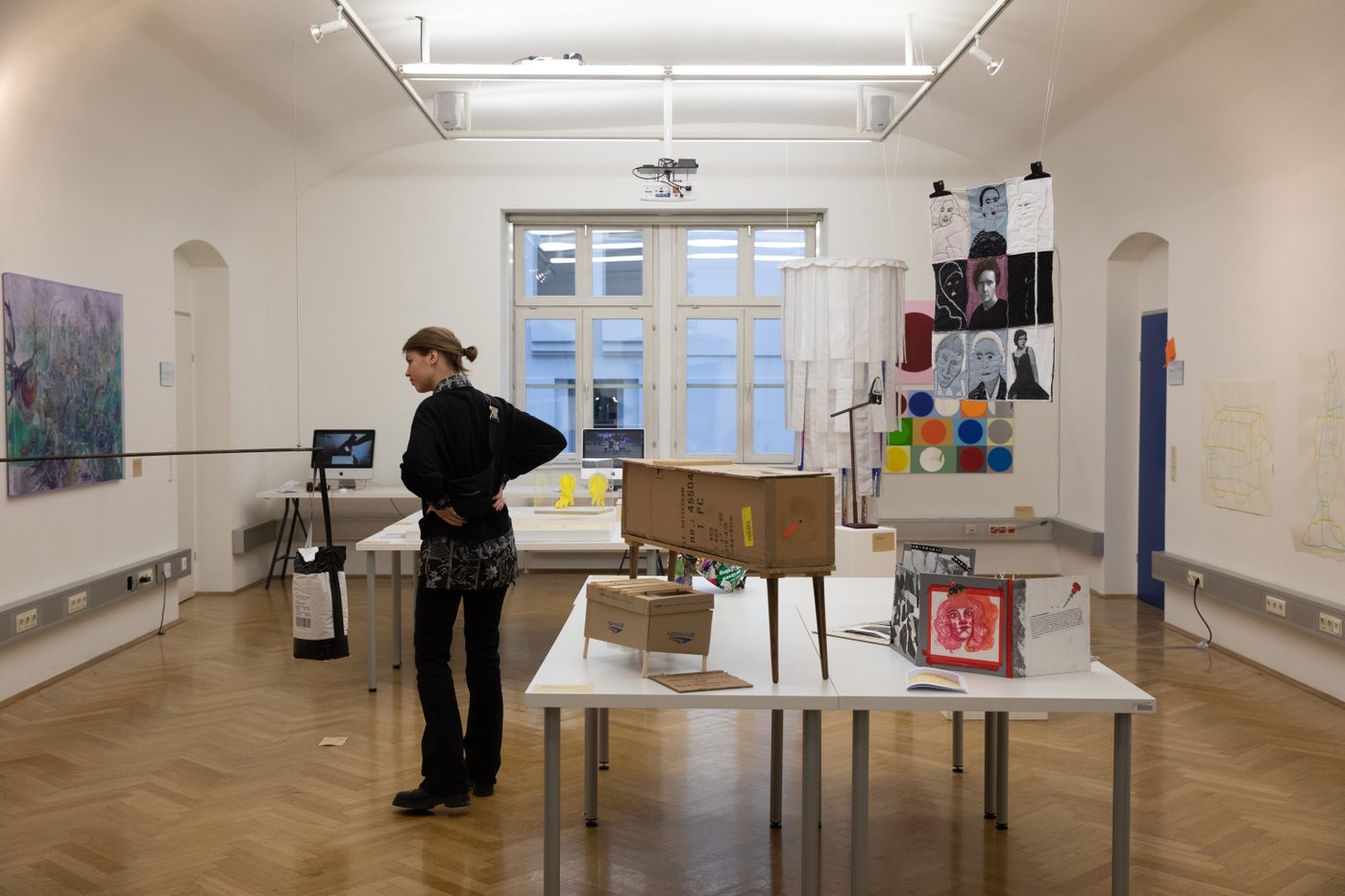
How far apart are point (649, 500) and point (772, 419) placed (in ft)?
21.0

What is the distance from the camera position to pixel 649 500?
3332 mm

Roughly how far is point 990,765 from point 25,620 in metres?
4.55

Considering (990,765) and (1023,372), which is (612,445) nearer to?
(1023,372)

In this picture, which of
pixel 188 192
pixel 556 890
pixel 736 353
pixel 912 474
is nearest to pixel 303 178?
pixel 188 192

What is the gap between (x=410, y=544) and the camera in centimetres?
533

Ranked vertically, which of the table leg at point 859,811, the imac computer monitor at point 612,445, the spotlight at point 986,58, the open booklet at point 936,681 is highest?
the spotlight at point 986,58

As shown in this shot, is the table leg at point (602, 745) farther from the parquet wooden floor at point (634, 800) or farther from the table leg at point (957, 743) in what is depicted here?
the table leg at point (957, 743)

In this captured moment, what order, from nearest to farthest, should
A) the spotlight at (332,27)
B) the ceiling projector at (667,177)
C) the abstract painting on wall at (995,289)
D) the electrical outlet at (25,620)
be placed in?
the abstract painting on wall at (995,289) < the electrical outlet at (25,620) < the spotlight at (332,27) < the ceiling projector at (667,177)

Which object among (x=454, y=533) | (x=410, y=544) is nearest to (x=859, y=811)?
(x=454, y=533)

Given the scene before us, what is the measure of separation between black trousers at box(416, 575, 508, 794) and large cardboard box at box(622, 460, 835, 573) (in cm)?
95

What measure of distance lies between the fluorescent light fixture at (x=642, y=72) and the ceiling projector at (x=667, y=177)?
51cm

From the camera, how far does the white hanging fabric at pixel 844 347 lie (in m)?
6.40

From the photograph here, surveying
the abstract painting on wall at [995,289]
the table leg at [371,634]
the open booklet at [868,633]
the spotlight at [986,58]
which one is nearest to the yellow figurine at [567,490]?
the table leg at [371,634]

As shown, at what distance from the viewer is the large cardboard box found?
9.30 ft
